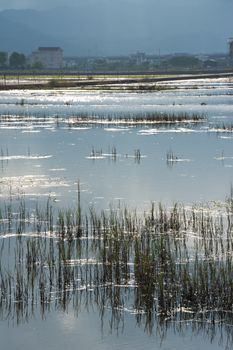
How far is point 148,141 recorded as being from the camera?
30.6m

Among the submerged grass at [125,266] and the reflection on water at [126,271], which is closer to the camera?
the reflection on water at [126,271]

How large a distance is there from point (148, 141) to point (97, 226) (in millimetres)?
16891

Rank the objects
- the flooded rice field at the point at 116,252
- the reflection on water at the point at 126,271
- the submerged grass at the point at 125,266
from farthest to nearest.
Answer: the submerged grass at the point at 125,266, the reflection on water at the point at 126,271, the flooded rice field at the point at 116,252

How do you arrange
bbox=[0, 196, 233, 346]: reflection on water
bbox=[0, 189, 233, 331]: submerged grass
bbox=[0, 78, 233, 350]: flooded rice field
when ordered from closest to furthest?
bbox=[0, 78, 233, 350]: flooded rice field < bbox=[0, 196, 233, 346]: reflection on water < bbox=[0, 189, 233, 331]: submerged grass

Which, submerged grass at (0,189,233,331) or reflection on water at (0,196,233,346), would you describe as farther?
submerged grass at (0,189,233,331)

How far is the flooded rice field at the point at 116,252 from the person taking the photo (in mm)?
9727

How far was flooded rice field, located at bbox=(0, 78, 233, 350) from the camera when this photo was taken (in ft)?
31.9

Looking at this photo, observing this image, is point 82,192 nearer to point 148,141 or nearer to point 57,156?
point 57,156

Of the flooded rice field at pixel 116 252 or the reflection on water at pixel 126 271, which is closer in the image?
the flooded rice field at pixel 116 252

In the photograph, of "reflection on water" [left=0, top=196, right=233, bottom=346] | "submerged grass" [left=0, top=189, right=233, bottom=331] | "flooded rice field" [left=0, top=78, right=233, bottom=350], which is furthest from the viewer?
"submerged grass" [left=0, top=189, right=233, bottom=331]

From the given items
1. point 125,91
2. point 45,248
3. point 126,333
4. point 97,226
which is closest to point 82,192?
point 97,226

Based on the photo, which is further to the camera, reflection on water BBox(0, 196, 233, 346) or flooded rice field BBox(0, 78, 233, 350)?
reflection on water BBox(0, 196, 233, 346)

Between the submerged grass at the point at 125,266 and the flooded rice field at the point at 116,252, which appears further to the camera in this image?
the submerged grass at the point at 125,266

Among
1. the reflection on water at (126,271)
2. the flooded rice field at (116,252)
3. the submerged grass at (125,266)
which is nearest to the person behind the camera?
the flooded rice field at (116,252)
